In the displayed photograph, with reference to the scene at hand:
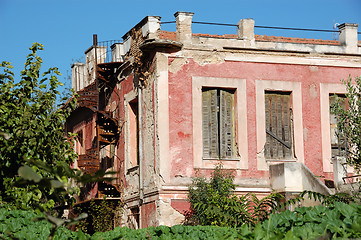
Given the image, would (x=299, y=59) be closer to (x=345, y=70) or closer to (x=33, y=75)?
(x=345, y=70)

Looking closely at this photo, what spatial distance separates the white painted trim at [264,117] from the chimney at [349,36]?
6.85 feet

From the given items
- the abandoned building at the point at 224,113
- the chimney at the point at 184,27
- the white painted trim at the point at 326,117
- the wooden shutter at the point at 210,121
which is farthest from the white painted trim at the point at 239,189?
the chimney at the point at 184,27

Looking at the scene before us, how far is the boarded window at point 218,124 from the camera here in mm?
18703

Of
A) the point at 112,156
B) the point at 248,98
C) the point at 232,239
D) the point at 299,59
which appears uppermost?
the point at 299,59

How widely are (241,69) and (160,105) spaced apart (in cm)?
280

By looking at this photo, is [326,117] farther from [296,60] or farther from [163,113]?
[163,113]

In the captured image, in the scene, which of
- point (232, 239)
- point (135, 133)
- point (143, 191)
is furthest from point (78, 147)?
point (232, 239)

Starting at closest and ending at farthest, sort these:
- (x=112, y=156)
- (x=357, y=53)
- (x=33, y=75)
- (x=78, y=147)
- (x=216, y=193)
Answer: (x=33, y=75), (x=216, y=193), (x=357, y=53), (x=112, y=156), (x=78, y=147)

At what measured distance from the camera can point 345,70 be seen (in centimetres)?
1998

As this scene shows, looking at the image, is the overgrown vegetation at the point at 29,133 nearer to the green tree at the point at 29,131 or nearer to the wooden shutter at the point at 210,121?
the green tree at the point at 29,131

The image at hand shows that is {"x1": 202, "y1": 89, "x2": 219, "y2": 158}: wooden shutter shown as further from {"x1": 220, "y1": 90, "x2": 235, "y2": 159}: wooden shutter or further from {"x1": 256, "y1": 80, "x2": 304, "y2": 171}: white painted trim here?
{"x1": 256, "y1": 80, "x2": 304, "y2": 171}: white painted trim

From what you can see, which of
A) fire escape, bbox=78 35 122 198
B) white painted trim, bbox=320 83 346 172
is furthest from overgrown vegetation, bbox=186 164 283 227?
fire escape, bbox=78 35 122 198

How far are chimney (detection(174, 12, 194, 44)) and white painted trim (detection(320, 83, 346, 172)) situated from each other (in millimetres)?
4478

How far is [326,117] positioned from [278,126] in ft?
5.01
